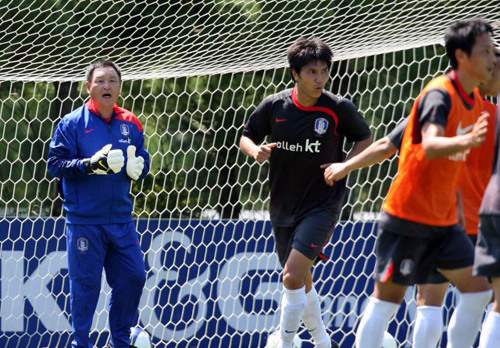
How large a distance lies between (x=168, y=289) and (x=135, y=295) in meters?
1.45

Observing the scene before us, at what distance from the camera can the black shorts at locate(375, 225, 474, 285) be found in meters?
3.87

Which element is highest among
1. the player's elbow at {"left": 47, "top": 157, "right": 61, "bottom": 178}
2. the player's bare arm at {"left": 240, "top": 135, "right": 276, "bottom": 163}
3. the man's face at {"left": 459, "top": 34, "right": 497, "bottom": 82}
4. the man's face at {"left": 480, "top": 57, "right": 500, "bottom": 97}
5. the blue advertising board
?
the man's face at {"left": 480, "top": 57, "right": 500, "bottom": 97}

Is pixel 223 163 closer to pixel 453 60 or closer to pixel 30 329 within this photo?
pixel 30 329

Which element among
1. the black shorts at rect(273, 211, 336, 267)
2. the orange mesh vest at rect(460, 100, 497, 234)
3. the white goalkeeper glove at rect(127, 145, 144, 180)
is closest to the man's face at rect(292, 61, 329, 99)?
the black shorts at rect(273, 211, 336, 267)

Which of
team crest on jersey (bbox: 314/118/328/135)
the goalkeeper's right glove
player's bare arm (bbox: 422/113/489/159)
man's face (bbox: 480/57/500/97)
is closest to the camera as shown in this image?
player's bare arm (bbox: 422/113/489/159)

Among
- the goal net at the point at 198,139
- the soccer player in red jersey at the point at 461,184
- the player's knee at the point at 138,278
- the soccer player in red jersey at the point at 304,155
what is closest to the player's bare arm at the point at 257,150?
the soccer player in red jersey at the point at 304,155

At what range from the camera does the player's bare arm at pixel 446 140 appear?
11.2ft

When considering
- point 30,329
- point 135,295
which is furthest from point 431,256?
point 30,329

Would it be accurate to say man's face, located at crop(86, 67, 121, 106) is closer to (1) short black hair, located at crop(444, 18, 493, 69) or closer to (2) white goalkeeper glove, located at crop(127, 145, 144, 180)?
(2) white goalkeeper glove, located at crop(127, 145, 144, 180)

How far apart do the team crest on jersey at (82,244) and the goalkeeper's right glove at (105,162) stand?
0.42 metres

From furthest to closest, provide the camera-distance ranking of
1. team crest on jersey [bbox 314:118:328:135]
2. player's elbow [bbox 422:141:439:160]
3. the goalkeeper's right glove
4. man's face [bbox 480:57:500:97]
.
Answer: team crest on jersey [bbox 314:118:328:135], the goalkeeper's right glove, man's face [bbox 480:57:500:97], player's elbow [bbox 422:141:439:160]

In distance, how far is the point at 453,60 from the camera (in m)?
3.89

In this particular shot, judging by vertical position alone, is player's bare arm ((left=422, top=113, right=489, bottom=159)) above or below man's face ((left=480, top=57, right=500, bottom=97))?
below

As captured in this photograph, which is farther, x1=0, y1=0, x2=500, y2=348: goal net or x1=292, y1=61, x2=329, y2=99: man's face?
x1=0, y1=0, x2=500, y2=348: goal net
